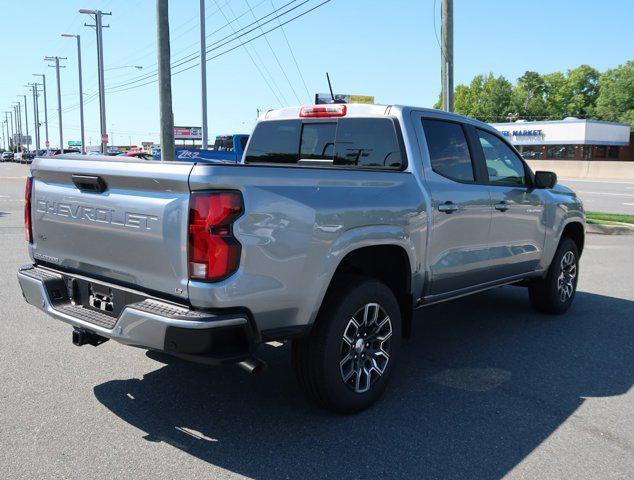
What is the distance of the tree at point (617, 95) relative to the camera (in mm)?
93688

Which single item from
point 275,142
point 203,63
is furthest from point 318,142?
point 203,63

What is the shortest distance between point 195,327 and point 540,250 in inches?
163

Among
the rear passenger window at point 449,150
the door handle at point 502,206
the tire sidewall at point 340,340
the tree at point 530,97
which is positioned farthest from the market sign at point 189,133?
the tire sidewall at point 340,340

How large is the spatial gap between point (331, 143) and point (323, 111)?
0.28 metres

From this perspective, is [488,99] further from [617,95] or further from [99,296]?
[99,296]

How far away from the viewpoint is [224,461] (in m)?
3.32

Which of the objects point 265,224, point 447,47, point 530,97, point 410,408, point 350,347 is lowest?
point 410,408

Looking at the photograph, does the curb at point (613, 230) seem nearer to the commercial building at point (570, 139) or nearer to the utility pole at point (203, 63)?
the utility pole at point (203, 63)

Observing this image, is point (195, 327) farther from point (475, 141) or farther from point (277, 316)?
point (475, 141)

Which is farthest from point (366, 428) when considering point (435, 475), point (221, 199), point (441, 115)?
point (441, 115)

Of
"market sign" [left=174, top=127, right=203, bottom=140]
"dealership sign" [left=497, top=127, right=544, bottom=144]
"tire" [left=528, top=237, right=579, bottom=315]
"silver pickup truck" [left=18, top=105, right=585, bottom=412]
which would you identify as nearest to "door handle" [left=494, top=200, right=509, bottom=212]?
"silver pickup truck" [left=18, top=105, right=585, bottom=412]

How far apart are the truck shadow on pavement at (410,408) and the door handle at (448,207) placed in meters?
1.26

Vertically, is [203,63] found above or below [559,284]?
above

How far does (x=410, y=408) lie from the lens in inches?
159
